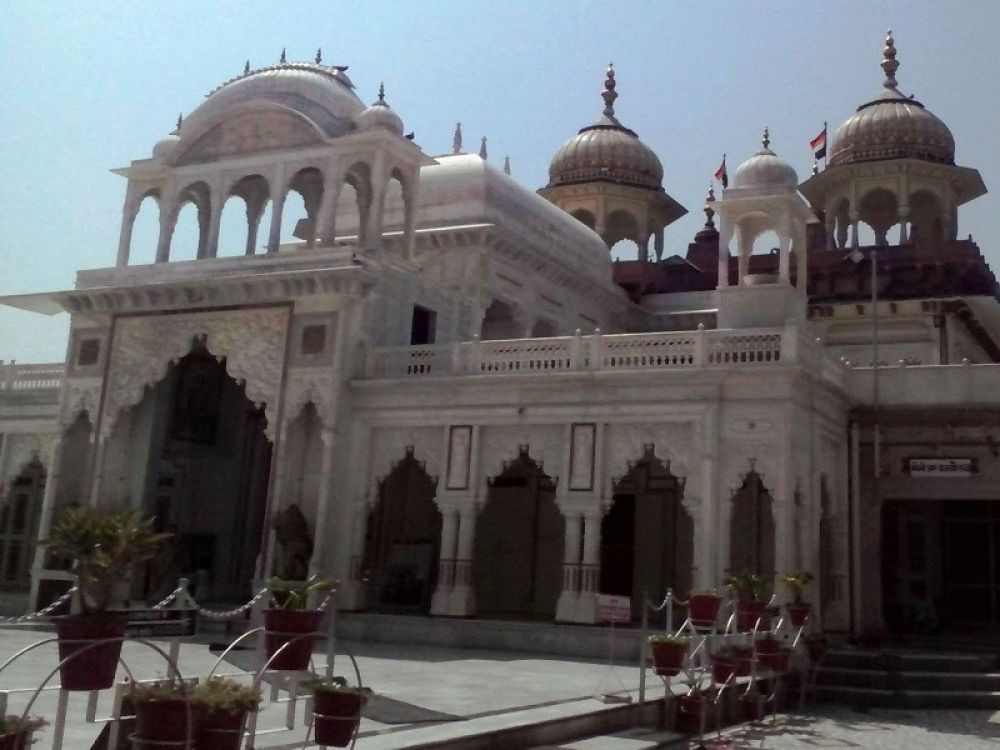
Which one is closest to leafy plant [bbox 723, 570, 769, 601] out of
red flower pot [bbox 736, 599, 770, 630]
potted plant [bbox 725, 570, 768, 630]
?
potted plant [bbox 725, 570, 768, 630]

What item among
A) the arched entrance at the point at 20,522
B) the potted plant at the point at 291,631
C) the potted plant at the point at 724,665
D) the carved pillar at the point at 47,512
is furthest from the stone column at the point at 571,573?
the arched entrance at the point at 20,522

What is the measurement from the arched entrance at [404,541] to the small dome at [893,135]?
48.9 feet

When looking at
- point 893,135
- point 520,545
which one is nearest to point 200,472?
point 520,545

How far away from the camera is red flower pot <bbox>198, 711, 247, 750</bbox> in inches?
188

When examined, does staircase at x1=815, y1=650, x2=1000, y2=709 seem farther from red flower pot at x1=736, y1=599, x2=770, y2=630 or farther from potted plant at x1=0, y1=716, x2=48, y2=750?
potted plant at x1=0, y1=716, x2=48, y2=750

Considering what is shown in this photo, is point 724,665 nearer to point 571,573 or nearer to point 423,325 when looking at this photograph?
point 571,573

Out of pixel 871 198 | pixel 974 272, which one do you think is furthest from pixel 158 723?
pixel 871 198

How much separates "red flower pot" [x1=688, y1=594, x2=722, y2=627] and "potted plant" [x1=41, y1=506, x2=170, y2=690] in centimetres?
649

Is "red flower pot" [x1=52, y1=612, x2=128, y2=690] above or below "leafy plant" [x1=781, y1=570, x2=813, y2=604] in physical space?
below

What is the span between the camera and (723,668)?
33.2ft

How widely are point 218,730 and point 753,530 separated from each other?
1385cm

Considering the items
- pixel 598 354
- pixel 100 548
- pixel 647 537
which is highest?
pixel 598 354

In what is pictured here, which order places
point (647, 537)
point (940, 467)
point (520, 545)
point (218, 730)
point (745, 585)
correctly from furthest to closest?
point (520, 545), point (647, 537), point (940, 467), point (745, 585), point (218, 730)

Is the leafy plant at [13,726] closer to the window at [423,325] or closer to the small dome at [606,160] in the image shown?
the window at [423,325]
